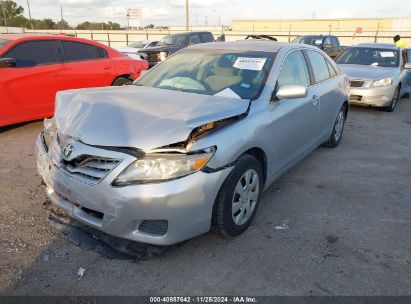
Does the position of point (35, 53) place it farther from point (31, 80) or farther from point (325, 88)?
point (325, 88)

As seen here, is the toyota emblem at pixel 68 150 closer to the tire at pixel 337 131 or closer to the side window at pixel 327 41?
the tire at pixel 337 131

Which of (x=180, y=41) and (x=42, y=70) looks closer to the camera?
(x=42, y=70)

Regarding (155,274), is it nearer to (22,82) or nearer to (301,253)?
(301,253)

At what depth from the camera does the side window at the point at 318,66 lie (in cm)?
461

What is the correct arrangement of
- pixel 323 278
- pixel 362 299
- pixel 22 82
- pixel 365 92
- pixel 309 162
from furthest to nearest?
1. pixel 365 92
2. pixel 22 82
3. pixel 309 162
4. pixel 323 278
5. pixel 362 299

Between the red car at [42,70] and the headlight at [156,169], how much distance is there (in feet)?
13.4

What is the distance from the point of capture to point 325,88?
475 cm

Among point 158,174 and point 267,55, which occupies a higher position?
point 267,55

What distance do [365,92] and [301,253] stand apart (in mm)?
6400

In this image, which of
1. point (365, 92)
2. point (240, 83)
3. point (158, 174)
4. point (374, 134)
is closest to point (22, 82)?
point (240, 83)

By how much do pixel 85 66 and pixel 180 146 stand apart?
15.9 ft

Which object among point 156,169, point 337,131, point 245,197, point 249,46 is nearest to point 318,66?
point 249,46

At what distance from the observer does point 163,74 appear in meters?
4.12

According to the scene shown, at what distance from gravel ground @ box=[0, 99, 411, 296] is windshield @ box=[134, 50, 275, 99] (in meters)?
1.26
